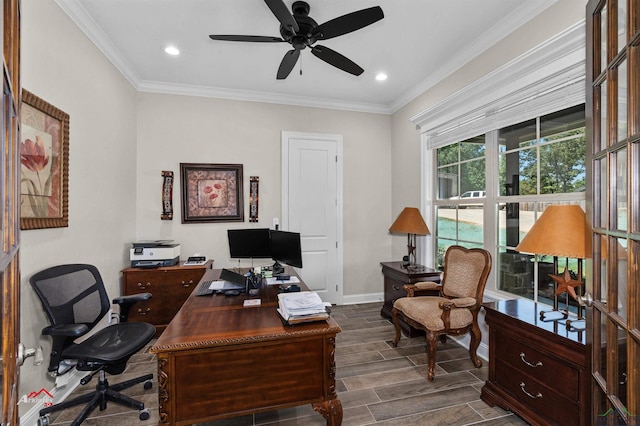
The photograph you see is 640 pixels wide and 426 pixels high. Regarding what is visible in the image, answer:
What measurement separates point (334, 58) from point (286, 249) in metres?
1.69

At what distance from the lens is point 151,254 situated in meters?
3.26

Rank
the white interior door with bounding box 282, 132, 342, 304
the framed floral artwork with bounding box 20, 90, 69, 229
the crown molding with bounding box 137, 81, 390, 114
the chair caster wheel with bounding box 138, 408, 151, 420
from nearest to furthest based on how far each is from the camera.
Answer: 1. the framed floral artwork with bounding box 20, 90, 69, 229
2. the chair caster wheel with bounding box 138, 408, 151, 420
3. the crown molding with bounding box 137, 81, 390, 114
4. the white interior door with bounding box 282, 132, 342, 304

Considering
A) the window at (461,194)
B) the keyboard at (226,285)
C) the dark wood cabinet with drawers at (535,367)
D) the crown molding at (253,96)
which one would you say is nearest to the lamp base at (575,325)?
the dark wood cabinet with drawers at (535,367)

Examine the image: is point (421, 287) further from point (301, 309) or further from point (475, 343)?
point (301, 309)

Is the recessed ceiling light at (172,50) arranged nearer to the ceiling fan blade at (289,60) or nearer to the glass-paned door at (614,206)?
the ceiling fan blade at (289,60)

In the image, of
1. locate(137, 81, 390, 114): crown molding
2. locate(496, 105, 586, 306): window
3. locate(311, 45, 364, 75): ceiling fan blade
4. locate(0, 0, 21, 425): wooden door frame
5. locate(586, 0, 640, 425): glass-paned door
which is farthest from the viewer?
locate(137, 81, 390, 114): crown molding

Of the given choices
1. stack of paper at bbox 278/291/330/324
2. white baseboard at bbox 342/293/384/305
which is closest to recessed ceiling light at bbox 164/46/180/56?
stack of paper at bbox 278/291/330/324

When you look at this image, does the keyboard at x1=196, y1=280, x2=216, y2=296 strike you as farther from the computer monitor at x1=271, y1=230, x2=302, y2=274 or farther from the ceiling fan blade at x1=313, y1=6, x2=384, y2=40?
the ceiling fan blade at x1=313, y1=6, x2=384, y2=40

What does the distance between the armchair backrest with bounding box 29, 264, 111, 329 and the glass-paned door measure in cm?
278

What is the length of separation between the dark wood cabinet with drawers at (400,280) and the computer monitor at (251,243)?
149 centimetres

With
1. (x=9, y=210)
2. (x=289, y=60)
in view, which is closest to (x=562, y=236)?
(x=289, y=60)

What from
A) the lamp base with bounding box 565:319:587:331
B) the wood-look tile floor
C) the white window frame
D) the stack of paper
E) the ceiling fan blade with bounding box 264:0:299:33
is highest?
the ceiling fan blade with bounding box 264:0:299:33

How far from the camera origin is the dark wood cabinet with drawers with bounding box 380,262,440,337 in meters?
3.24

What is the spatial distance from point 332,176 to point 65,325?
3191 millimetres
